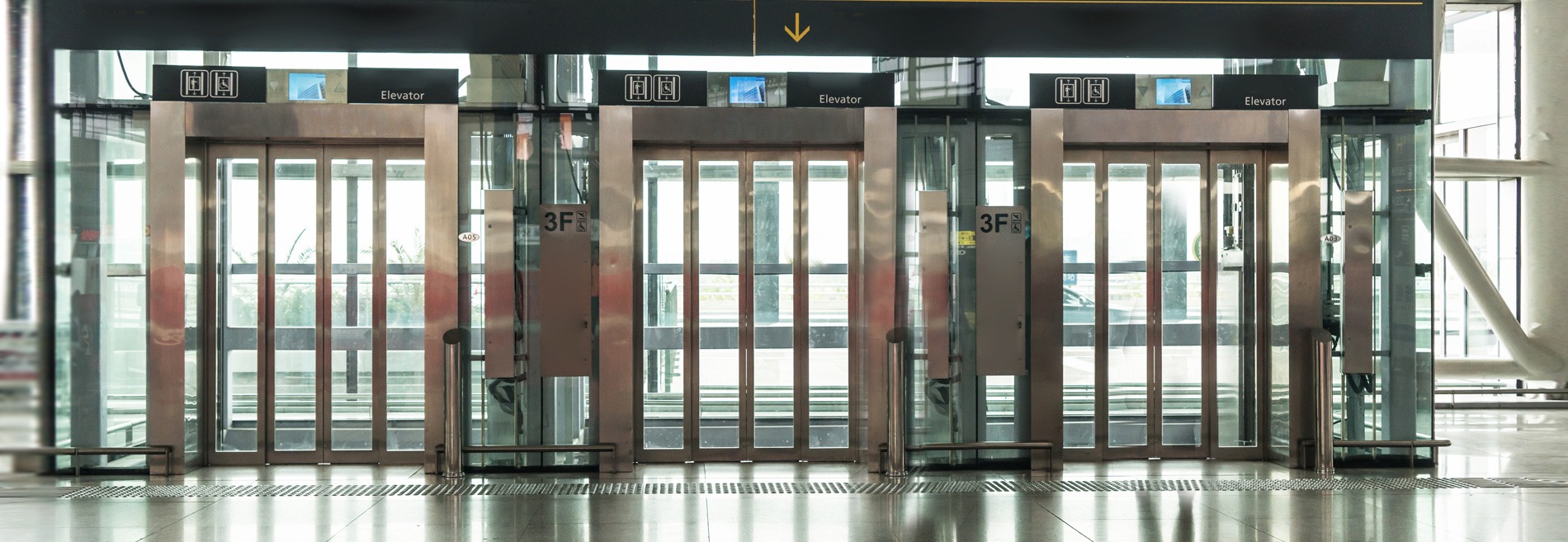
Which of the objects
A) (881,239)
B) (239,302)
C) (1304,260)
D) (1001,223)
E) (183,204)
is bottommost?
(239,302)

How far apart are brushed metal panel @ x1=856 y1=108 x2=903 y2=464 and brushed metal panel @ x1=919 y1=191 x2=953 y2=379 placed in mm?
186

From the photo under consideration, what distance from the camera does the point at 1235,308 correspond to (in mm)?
7891

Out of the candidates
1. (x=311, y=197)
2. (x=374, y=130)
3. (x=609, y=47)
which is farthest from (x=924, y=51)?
(x=311, y=197)

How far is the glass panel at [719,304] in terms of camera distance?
307 inches

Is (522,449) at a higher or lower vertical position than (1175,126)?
lower

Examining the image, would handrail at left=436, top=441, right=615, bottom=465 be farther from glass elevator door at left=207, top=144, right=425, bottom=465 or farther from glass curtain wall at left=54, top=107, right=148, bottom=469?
glass curtain wall at left=54, top=107, right=148, bottom=469

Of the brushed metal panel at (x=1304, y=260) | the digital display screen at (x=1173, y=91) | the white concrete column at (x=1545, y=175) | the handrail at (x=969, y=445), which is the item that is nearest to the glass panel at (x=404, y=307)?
the handrail at (x=969, y=445)

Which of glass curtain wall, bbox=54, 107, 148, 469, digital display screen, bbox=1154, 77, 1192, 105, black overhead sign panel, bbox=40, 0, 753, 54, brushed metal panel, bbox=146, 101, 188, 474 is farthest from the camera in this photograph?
digital display screen, bbox=1154, 77, 1192, 105

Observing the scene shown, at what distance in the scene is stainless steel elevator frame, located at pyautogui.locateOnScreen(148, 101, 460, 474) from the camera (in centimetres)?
719

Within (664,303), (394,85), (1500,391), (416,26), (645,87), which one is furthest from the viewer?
(1500,391)

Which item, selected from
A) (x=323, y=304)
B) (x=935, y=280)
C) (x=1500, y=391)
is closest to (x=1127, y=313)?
(x=935, y=280)

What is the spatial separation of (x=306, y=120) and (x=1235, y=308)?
6.66 m

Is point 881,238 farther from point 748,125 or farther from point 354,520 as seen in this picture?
point 354,520

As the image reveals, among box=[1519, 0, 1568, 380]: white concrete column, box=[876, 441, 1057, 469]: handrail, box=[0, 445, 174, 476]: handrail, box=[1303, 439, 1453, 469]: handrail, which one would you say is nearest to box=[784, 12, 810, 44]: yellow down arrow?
box=[876, 441, 1057, 469]: handrail
